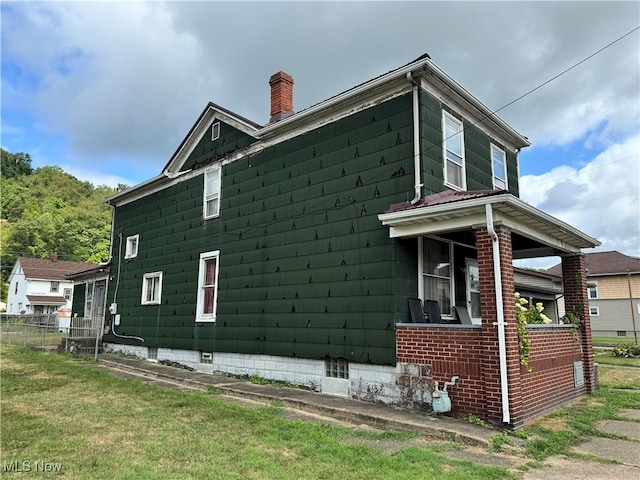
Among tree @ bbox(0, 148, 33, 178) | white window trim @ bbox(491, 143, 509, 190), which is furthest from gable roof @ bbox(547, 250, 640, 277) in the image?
tree @ bbox(0, 148, 33, 178)

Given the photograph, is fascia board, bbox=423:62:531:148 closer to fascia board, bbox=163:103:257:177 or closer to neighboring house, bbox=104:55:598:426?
neighboring house, bbox=104:55:598:426

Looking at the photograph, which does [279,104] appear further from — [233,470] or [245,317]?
[233,470]

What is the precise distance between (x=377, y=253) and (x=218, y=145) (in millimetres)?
6848

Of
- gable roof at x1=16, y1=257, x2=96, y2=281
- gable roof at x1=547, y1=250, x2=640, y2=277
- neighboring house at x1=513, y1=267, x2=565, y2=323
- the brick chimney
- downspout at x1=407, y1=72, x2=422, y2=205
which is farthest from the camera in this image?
gable roof at x1=16, y1=257, x2=96, y2=281

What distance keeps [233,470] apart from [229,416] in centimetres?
254

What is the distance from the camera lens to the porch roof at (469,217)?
21.6ft

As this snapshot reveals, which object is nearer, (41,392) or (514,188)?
(41,392)

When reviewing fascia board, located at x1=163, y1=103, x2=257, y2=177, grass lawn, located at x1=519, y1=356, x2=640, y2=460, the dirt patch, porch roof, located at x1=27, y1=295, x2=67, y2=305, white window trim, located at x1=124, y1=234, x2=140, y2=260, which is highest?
fascia board, located at x1=163, y1=103, x2=257, y2=177

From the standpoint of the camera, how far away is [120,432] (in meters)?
5.90

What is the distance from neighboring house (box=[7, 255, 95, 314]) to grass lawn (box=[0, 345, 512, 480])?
46850mm

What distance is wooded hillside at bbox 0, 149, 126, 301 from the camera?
60.5m

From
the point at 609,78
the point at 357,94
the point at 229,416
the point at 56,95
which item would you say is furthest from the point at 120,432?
the point at 56,95

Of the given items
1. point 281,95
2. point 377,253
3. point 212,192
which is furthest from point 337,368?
point 281,95

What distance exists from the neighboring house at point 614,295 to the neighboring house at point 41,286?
48820mm
